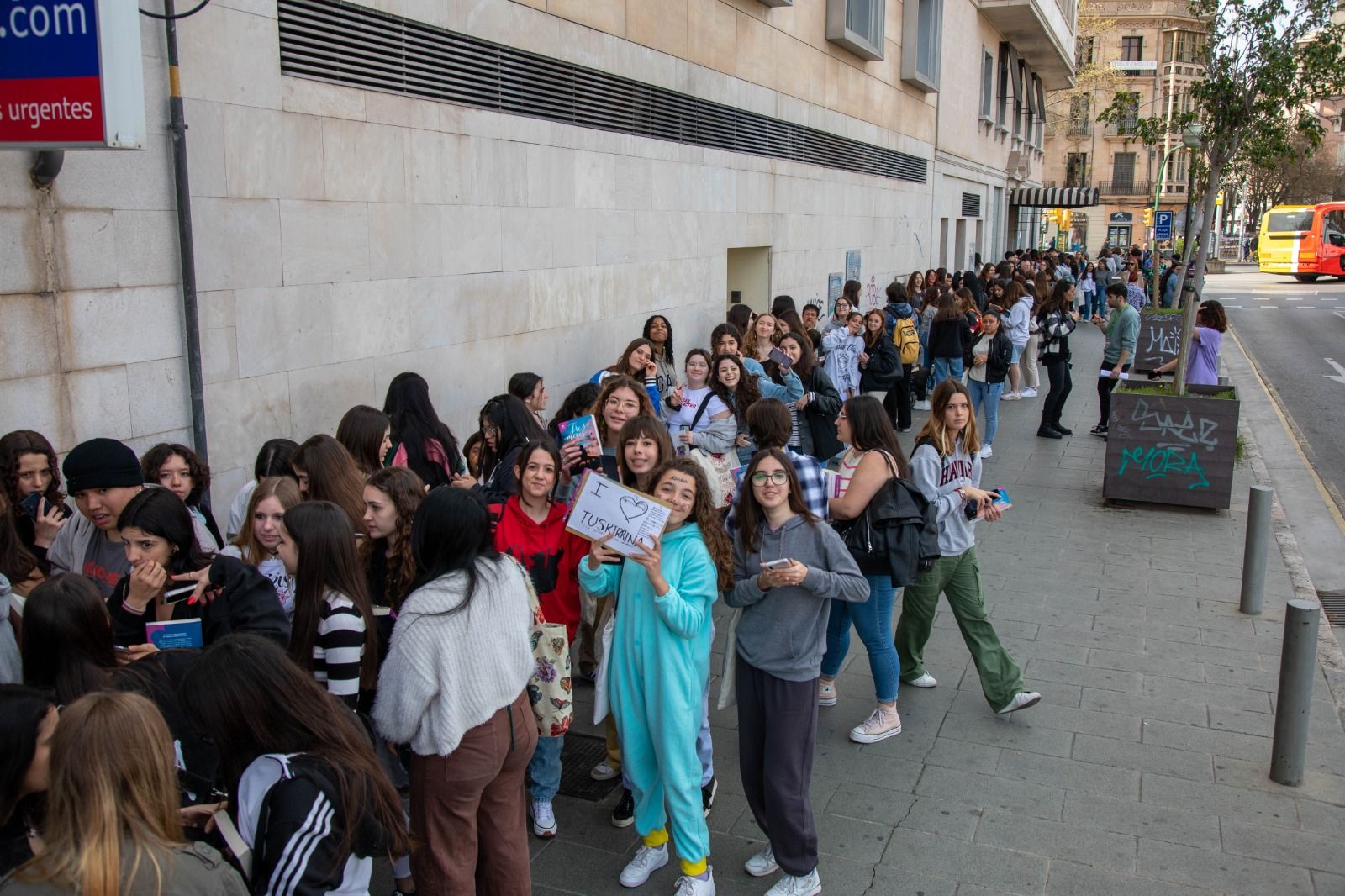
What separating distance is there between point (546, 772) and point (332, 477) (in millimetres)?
1588

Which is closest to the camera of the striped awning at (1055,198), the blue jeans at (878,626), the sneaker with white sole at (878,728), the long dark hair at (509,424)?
the blue jeans at (878,626)

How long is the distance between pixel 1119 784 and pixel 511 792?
303 cm

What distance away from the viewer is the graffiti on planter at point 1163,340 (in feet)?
50.1

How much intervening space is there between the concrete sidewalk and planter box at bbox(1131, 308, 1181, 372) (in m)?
8.01

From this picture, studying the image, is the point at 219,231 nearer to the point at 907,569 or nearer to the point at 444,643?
the point at 444,643

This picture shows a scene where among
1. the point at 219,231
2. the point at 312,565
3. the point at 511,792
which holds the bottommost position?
the point at 511,792

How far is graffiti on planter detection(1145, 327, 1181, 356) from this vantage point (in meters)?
15.3

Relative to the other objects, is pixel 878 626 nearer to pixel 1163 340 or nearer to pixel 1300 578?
pixel 1300 578

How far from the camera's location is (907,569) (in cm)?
521

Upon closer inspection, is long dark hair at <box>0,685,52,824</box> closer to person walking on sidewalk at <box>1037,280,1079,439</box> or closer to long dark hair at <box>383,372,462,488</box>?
long dark hair at <box>383,372,462,488</box>

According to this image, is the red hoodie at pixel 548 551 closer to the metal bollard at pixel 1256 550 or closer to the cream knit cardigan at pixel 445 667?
the cream knit cardigan at pixel 445 667

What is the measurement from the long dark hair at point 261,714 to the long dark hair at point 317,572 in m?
0.83

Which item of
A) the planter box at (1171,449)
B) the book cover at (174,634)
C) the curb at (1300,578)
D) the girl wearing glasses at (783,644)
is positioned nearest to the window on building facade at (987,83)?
the curb at (1300,578)

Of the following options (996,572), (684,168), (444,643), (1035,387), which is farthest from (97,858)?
(1035,387)
